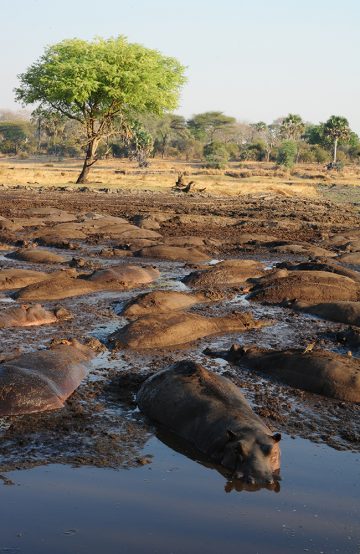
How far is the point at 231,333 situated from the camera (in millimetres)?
11633

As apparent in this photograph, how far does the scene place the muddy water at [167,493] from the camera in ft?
18.1

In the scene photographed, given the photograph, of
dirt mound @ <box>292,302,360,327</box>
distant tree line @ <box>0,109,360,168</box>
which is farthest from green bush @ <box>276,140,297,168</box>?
dirt mound @ <box>292,302,360,327</box>

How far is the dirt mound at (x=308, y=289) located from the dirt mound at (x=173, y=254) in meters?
4.08

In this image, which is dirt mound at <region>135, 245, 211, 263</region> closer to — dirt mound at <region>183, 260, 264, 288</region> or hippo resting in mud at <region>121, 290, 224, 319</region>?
dirt mound at <region>183, 260, 264, 288</region>

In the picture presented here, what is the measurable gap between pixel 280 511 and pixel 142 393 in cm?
265

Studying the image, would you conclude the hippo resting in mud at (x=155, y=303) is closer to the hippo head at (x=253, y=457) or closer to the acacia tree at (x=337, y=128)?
the hippo head at (x=253, y=457)

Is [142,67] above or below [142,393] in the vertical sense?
above

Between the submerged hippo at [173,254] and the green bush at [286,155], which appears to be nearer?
the submerged hippo at [173,254]

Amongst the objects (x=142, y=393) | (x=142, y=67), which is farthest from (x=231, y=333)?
(x=142, y=67)

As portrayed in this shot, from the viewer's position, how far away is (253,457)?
661cm

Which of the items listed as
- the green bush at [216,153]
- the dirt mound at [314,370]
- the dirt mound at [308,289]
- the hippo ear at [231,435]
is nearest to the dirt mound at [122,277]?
the dirt mound at [308,289]

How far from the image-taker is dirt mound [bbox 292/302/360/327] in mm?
12531

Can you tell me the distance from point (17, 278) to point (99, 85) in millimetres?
27963

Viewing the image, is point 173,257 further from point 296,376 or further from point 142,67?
point 142,67
